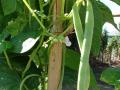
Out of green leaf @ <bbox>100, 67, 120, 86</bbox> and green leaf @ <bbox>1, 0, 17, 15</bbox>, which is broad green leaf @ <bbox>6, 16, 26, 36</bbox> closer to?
green leaf @ <bbox>1, 0, 17, 15</bbox>

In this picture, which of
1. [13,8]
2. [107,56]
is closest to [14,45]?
[13,8]

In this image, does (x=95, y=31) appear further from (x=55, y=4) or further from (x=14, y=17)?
(x=14, y=17)

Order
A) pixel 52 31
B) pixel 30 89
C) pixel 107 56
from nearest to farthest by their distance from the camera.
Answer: pixel 52 31 → pixel 30 89 → pixel 107 56

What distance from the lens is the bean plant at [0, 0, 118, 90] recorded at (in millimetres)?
592

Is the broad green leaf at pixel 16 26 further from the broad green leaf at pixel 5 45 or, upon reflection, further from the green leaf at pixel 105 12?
the green leaf at pixel 105 12

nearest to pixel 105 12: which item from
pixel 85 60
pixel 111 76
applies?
pixel 111 76

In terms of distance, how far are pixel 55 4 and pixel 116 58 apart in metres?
9.05

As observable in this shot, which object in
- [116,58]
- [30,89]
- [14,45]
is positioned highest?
[14,45]

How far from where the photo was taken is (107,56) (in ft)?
31.0

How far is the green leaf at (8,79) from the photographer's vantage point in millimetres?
646

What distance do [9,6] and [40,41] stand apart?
0.28ft

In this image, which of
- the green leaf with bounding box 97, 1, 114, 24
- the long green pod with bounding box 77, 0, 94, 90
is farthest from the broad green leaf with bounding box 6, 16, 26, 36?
the long green pod with bounding box 77, 0, 94, 90

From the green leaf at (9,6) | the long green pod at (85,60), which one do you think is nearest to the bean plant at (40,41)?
the green leaf at (9,6)

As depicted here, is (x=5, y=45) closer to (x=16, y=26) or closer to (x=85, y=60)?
(x=16, y=26)
